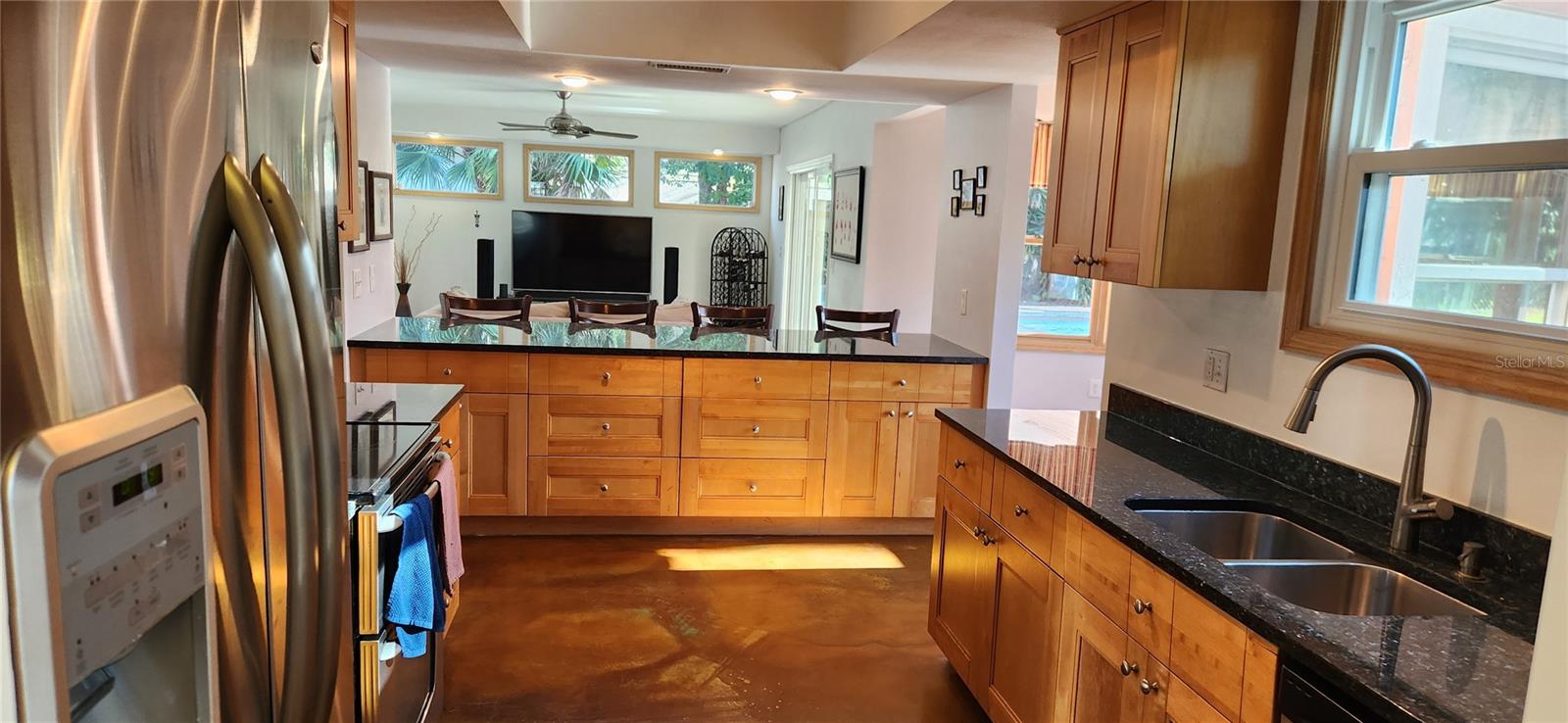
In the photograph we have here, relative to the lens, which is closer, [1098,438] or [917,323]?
[1098,438]

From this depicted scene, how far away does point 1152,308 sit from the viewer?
2.94 metres

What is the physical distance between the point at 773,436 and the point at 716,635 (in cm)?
108

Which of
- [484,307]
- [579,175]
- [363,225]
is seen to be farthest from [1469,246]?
[579,175]

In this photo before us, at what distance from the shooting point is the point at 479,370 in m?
3.96

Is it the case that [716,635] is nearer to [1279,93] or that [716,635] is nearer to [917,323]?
[1279,93]

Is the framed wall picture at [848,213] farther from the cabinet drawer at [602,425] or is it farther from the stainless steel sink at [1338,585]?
the stainless steel sink at [1338,585]

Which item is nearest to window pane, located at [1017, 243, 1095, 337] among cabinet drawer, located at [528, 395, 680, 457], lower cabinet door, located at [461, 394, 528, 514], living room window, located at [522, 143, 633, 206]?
cabinet drawer, located at [528, 395, 680, 457]

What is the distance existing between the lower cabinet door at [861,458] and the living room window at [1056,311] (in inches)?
102

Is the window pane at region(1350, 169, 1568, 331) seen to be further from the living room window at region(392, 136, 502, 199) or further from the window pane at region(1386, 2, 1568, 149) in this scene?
the living room window at region(392, 136, 502, 199)

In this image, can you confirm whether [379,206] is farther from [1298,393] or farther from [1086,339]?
[1086,339]

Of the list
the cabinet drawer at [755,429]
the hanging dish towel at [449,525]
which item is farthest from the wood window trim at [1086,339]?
the hanging dish towel at [449,525]

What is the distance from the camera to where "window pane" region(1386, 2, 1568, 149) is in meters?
1.81

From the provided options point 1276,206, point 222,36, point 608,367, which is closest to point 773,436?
A: point 608,367

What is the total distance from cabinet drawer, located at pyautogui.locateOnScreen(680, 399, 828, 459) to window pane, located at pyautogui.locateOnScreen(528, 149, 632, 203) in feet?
22.2
